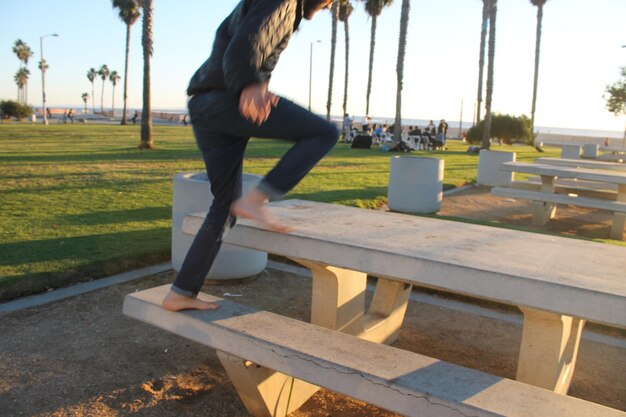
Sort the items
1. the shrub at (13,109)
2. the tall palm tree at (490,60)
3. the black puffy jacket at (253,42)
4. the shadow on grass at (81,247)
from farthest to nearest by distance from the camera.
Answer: the shrub at (13,109) < the tall palm tree at (490,60) < the shadow on grass at (81,247) < the black puffy jacket at (253,42)

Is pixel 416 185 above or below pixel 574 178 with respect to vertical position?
below

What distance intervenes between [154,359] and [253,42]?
2119mm

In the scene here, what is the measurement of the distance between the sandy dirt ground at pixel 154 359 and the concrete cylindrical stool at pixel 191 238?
6.6 inches

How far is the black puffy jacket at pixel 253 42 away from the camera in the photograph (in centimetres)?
190

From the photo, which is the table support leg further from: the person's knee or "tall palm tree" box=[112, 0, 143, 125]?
"tall palm tree" box=[112, 0, 143, 125]

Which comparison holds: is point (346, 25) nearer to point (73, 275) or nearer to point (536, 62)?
point (536, 62)

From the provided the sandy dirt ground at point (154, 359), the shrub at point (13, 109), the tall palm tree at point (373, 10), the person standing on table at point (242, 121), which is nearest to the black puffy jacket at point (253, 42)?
the person standing on table at point (242, 121)

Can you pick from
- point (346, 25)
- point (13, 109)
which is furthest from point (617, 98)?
point (13, 109)

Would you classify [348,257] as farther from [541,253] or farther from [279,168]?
[541,253]

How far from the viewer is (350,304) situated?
123 inches

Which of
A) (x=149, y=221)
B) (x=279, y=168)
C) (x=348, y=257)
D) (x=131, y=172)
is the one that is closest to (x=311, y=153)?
(x=279, y=168)

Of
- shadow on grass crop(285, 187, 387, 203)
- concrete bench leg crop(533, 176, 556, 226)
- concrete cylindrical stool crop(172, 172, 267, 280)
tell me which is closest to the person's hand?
concrete cylindrical stool crop(172, 172, 267, 280)

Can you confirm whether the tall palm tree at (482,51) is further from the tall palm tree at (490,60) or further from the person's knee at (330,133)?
the person's knee at (330,133)

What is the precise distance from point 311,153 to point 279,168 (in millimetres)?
149
